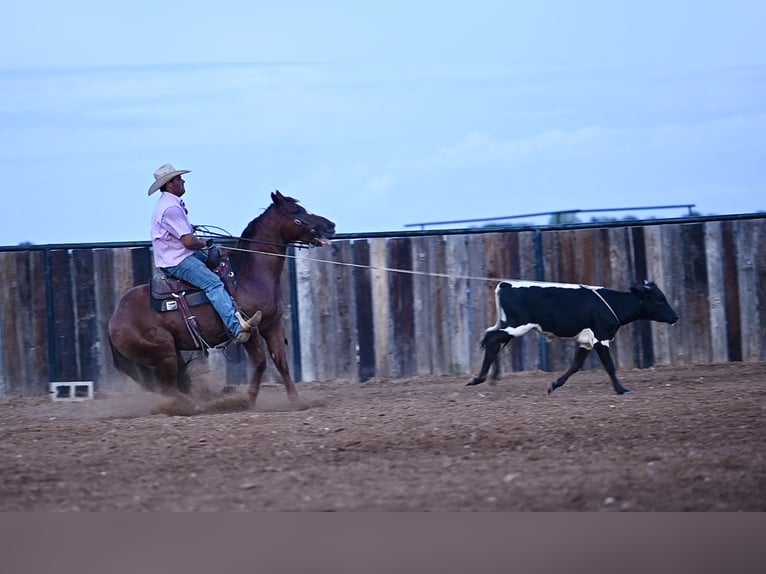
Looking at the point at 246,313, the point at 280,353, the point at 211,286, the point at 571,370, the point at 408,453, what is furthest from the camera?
the point at 571,370

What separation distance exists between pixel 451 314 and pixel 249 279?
12.5 feet

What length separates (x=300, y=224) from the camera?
11.7 m

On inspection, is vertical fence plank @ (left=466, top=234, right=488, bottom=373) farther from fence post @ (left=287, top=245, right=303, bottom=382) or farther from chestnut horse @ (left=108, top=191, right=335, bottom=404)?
chestnut horse @ (left=108, top=191, right=335, bottom=404)

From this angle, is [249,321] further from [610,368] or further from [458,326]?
[458,326]

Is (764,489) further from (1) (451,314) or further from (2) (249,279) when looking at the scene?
(1) (451,314)

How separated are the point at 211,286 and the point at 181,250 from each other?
0.48 metres

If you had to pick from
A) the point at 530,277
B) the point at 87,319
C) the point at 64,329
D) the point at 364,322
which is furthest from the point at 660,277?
the point at 64,329

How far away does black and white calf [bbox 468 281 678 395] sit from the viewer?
1196 centimetres

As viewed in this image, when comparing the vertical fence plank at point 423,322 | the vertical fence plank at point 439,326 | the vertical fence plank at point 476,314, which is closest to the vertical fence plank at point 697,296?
the vertical fence plank at point 476,314

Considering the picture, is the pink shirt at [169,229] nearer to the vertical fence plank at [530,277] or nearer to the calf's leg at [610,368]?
the calf's leg at [610,368]

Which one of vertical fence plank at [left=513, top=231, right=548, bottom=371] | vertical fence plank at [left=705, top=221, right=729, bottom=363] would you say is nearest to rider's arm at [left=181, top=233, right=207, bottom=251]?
vertical fence plank at [left=513, top=231, right=548, bottom=371]

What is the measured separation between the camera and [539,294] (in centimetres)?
1205

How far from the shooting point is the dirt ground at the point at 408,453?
6.45m

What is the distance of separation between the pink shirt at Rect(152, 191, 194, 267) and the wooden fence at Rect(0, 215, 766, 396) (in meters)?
3.48
